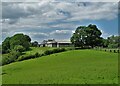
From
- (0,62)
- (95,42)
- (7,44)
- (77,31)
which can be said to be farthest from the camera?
(7,44)

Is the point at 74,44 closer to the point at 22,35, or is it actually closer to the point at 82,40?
the point at 82,40

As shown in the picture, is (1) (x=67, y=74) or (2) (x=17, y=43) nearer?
(1) (x=67, y=74)

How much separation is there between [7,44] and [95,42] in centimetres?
4051

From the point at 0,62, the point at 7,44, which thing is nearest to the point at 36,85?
the point at 0,62

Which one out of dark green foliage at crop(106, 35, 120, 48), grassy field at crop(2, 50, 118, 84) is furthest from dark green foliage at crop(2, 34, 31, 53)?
grassy field at crop(2, 50, 118, 84)

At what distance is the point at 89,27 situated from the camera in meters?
110

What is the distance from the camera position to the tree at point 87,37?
105 metres

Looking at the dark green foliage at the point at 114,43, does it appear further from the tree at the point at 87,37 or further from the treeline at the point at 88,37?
the tree at the point at 87,37

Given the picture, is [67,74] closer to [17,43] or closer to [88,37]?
[88,37]

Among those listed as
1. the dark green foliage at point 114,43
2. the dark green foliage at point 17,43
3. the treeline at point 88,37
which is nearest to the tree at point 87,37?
the treeline at point 88,37

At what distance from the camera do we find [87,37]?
105 meters

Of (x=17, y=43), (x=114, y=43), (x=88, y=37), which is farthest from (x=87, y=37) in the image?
(x=17, y=43)

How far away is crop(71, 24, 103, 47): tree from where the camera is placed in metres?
105

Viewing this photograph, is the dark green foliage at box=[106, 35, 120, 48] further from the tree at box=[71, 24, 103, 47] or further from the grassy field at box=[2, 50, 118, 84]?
the grassy field at box=[2, 50, 118, 84]
